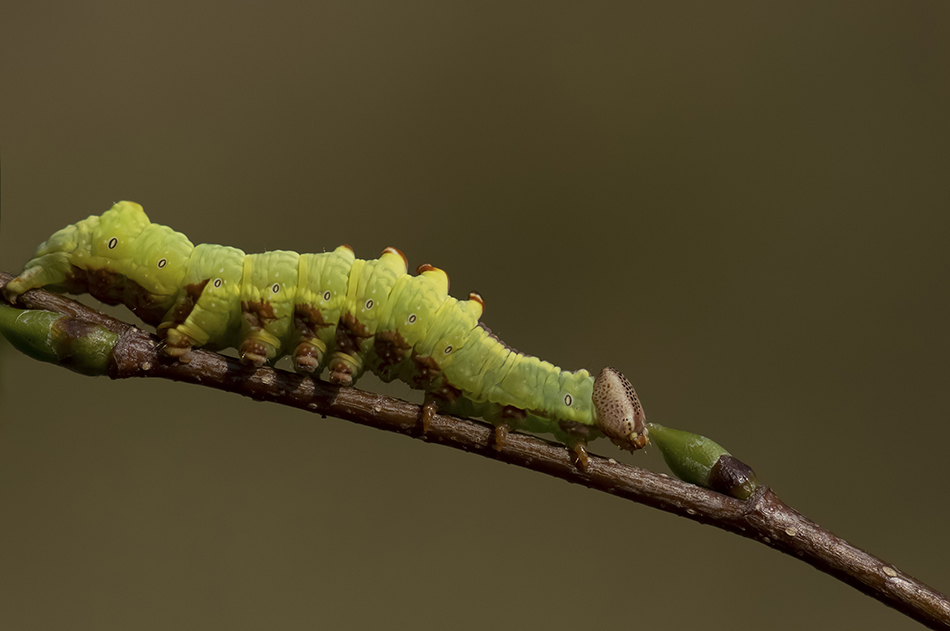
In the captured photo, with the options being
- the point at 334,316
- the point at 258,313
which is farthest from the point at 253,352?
the point at 334,316

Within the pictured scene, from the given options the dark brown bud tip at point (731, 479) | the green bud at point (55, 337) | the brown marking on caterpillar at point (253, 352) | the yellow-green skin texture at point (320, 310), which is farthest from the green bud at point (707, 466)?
the green bud at point (55, 337)

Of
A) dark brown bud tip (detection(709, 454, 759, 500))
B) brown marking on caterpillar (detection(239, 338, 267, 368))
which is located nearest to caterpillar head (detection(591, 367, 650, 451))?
dark brown bud tip (detection(709, 454, 759, 500))

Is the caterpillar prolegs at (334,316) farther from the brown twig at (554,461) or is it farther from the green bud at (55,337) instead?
the green bud at (55,337)

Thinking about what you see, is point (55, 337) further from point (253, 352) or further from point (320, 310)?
point (320, 310)

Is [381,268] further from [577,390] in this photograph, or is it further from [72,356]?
[72,356]

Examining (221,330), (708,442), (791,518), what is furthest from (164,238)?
(791,518)
